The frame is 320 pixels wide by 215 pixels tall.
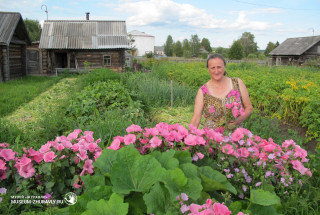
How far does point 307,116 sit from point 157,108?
3598mm

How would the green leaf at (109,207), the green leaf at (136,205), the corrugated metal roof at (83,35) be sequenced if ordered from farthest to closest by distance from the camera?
the corrugated metal roof at (83,35) < the green leaf at (136,205) < the green leaf at (109,207)

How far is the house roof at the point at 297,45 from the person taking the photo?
31491 millimetres

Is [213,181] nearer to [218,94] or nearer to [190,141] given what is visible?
[190,141]

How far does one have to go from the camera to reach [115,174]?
1.26 meters

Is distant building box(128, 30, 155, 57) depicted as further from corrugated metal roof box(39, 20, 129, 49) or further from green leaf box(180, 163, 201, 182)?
green leaf box(180, 163, 201, 182)

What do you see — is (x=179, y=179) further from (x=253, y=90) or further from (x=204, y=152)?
(x=253, y=90)

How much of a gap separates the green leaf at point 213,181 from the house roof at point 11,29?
55.1ft

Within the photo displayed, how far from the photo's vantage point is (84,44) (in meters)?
20.9

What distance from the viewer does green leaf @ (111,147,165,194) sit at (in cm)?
124

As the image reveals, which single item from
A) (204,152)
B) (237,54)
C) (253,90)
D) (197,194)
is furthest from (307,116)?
(237,54)

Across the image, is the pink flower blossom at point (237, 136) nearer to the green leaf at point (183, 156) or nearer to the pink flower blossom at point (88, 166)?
the green leaf at point (183, 156)

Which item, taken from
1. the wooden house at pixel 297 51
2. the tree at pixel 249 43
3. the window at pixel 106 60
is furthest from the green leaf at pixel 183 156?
the tree at pixel 249 43

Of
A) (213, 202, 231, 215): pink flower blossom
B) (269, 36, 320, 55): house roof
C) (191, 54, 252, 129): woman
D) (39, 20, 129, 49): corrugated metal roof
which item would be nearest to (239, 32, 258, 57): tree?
(269, 36, 320, 55): house roof

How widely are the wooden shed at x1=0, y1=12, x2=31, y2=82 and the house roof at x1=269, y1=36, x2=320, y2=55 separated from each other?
28.5 meters
